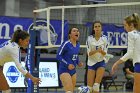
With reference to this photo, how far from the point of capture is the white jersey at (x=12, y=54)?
5789 millimetres

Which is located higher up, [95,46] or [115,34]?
[115,34]

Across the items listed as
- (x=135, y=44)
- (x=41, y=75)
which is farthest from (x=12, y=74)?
(x=135, y=44)

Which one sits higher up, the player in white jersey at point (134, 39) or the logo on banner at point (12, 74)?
the player in white jersey at point (134, 39)

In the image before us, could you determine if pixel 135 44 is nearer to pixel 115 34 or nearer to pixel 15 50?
pixel 15 50

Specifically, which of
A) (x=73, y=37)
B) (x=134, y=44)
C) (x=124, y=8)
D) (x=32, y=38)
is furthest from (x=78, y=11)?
(x=134, y=44)

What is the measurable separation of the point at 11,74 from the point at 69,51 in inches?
192

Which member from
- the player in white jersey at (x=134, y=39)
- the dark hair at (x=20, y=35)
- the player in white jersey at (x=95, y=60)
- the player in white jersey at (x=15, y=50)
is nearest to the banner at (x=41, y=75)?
the player in white jersey at (x=95, y=60)

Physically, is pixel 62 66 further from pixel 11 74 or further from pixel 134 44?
pixel 11 74

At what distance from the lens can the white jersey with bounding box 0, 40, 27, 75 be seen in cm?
579

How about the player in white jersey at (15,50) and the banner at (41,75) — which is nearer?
the player in white jersey at (15,50)

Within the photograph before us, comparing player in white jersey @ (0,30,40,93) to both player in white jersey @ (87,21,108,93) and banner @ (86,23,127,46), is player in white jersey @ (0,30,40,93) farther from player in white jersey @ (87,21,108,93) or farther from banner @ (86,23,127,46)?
banner @ (86,23,127,46)

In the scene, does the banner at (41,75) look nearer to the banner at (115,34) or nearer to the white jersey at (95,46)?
the banner at (115,34)

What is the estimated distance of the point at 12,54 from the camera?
587cm

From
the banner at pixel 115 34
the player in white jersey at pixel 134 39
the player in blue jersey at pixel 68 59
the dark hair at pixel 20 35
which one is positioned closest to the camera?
the player in white jersey at pixel 134 39
